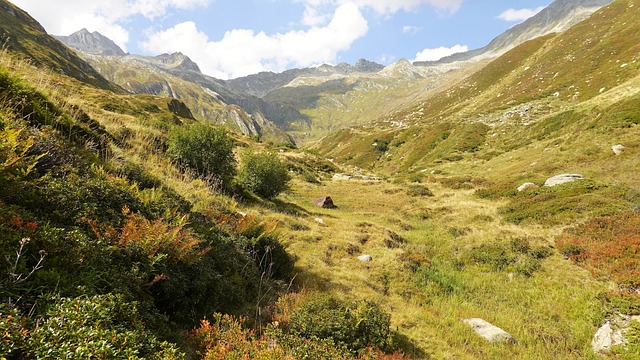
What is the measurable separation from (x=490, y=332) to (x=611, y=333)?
131 inches

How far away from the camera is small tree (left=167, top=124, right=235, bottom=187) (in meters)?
16.3

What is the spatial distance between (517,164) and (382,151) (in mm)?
34863

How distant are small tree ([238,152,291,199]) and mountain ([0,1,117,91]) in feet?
304

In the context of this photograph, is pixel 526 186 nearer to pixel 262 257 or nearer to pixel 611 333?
pixel 611 333

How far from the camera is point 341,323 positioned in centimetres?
643

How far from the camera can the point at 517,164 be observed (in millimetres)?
34844

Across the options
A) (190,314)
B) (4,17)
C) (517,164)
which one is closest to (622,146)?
(517,164)

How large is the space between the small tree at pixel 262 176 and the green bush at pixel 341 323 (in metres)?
15.3

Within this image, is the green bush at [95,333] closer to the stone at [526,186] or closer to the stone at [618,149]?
the stone at [526,186]

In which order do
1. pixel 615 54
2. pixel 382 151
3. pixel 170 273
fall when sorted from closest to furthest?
pixel 170 273 < pixel 615 54 < pixel 382 151

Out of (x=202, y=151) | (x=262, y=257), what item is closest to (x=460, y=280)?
(x=262, y=257)

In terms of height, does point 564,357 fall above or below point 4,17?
below

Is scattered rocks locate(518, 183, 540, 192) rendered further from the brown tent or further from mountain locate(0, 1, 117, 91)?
mountain locate(0, 1, 117, 91)

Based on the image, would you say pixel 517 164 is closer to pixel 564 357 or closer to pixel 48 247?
pixel 564 357
